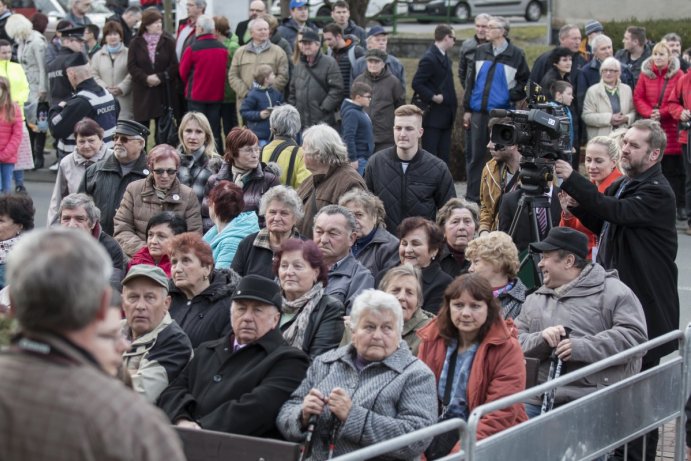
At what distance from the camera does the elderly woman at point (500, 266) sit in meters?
7.02

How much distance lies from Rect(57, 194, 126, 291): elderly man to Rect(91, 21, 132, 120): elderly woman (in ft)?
25.2

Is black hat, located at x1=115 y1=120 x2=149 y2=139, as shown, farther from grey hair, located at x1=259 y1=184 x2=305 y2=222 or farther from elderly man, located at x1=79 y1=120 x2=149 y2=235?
grey hair, located at x1=259 y1=184 x2=305 y2=222

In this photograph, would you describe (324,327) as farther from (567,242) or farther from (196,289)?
(567,242)

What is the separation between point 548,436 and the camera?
16.9ft

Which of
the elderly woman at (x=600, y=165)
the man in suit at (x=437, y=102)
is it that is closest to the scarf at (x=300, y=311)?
the elderly woman at (x=600, y=165)

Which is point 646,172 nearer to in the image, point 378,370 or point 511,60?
point 378,370

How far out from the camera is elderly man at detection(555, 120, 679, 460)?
736 cm

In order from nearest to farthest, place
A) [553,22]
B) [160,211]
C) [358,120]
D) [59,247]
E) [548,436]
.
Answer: [59,247] < [548,436] < [160,211] < [358,120] < [553,22]

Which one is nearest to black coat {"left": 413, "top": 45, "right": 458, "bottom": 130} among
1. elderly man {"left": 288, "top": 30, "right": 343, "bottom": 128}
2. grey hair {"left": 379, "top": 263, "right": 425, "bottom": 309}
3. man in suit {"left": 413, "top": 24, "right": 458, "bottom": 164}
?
man in suit {"left": 413, "top": 24, "right": 458, "bottom": 164}

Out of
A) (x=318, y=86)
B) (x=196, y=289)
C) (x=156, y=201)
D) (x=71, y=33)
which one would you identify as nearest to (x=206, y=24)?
(x=71, y=33)

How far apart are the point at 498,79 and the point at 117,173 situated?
19.3ft

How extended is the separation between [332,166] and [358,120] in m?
3.58

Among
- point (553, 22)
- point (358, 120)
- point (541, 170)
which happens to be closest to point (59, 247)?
point (541, 170)

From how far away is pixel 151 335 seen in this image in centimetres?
631
